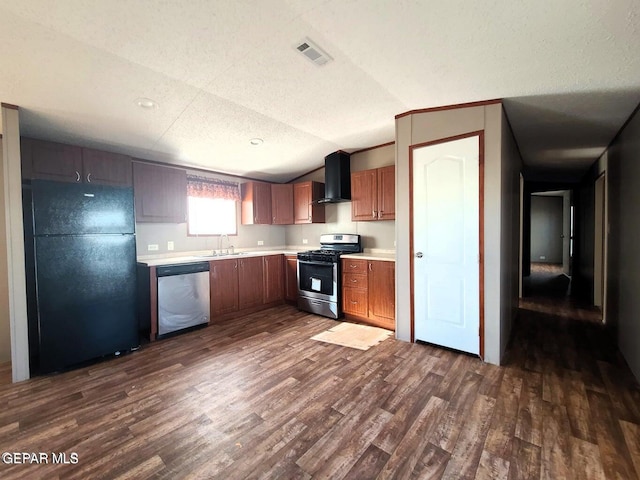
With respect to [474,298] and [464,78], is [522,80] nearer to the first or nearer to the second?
[464,78]

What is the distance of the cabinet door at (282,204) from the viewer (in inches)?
197

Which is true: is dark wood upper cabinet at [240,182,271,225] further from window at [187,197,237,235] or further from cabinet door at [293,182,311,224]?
cabinet door at [293,182,311,224]

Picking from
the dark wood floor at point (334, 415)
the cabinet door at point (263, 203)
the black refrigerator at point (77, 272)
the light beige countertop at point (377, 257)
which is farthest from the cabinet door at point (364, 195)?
the black refrigerator at point (77, 272)

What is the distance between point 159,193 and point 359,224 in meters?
2.92

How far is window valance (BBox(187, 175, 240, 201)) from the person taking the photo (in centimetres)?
420

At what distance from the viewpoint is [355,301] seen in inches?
150

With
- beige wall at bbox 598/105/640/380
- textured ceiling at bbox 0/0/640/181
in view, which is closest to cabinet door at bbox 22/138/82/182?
textured ceiling at bbox 0/0/640/181

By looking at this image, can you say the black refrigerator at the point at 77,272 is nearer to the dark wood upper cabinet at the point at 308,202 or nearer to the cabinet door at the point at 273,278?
the cabinet door at the point at 273,278

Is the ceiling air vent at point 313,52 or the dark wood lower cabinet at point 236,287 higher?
the ceiling air vent at point 313,52

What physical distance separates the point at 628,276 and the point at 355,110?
304 cm

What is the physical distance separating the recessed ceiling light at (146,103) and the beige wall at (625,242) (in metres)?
4.23

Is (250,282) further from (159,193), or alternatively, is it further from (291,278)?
(159,193)

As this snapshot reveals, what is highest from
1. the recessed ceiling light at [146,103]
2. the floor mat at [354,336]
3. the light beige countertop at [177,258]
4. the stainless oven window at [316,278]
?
the recessed ceiling light at [146,103]

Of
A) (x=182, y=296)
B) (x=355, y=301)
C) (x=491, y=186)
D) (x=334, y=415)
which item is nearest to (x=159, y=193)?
(x=182, y=296)
